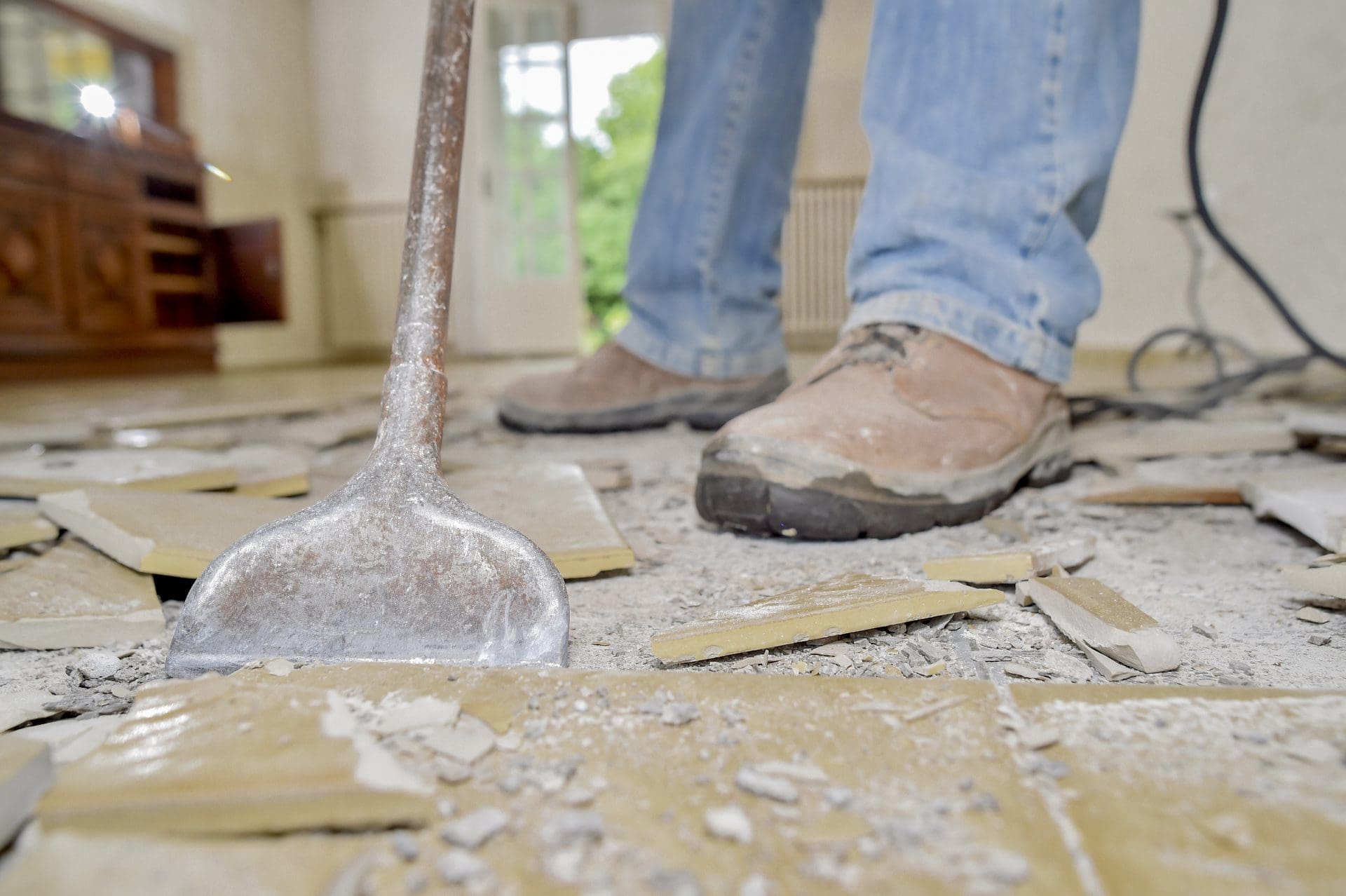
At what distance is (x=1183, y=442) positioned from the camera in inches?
51.4

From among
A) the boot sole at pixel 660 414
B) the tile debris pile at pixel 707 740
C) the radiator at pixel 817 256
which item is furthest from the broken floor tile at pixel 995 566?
the radiator at pixel 817 256

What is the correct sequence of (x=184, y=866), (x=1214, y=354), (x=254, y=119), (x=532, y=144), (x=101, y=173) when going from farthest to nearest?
(x=532, y=144) → (x=254, y=119) → (x=101, y=173) → (x=1214, y=354) → (x=184, y=866)

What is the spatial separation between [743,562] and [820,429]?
17 cm

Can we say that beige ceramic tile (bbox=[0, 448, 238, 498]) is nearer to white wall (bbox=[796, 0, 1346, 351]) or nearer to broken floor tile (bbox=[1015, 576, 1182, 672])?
broken floor tile (bbox=[1015, 576, 1182, 672])

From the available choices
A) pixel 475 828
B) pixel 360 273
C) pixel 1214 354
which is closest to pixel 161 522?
pixel 475 828

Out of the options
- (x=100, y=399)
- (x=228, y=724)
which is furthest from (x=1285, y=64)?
(x=100, y=399)

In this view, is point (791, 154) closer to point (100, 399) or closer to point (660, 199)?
point (660, 199)

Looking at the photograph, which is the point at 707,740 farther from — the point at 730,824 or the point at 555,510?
the point at 555,510

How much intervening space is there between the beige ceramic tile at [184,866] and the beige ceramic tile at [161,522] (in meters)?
0.40

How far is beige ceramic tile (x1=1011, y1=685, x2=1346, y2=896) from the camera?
0.35 m

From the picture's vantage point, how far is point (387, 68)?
6664 mm

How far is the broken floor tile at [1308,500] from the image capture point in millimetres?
791

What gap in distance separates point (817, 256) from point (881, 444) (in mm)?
5537

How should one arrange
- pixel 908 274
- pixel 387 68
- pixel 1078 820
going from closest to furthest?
pixel 1078 820, pixel 908 274, pixel 387 68
